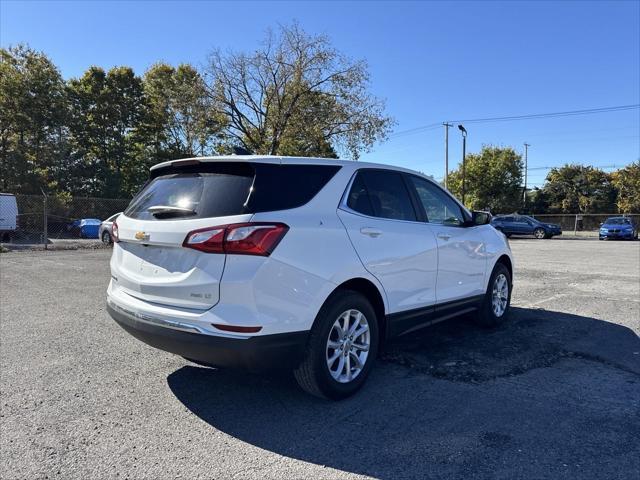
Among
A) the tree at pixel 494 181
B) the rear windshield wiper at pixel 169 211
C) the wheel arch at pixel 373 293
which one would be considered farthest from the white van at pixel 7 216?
the tree at pixel 494 181

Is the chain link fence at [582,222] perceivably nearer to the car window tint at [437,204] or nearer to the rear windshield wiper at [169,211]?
the car window tint at [437,204]

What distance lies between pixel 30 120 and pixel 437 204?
39.7 metres

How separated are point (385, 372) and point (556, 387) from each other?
1416 millimetres

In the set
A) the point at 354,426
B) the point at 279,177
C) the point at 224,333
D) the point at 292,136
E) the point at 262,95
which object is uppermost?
the point at 262,95

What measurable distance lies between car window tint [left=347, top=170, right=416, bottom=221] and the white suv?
1 cm

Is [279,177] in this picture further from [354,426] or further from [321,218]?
[354,426]

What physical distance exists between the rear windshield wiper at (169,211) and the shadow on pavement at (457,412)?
1454 millimetres

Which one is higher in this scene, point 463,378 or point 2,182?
point 2,182

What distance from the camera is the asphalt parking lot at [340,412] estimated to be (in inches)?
109

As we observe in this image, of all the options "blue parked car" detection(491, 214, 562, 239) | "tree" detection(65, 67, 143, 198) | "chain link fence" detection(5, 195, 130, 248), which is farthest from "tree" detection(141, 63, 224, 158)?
"blue parked car" detection(491, 214, 562, 239)

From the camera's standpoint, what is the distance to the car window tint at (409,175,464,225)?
4.77 m

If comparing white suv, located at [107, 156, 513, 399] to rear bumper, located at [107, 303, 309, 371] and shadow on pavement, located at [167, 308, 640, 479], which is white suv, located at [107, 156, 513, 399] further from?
shadow on pavement, located at [167, 308, 640, 479]

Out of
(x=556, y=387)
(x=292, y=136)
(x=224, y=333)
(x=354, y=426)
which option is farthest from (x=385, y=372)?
(x=292, y=136)

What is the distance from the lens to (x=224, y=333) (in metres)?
3.03
